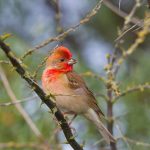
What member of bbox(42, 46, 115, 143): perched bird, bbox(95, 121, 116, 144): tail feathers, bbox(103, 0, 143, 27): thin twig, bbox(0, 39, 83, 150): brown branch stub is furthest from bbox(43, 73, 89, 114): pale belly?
bbox(0, 39, 83, 150): brown branch stub

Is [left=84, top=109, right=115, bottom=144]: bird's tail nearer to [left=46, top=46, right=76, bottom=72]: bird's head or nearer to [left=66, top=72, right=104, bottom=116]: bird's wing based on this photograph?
[left=66, top=72, right=104, bottom=116]: bird's wing

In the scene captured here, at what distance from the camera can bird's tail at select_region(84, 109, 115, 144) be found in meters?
5.43

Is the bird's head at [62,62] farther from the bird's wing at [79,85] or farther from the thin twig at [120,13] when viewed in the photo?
the thin twig at [120,13]

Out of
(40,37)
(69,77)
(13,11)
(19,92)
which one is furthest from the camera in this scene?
(13,11)

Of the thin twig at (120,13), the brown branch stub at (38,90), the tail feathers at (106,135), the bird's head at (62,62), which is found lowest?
the brown branch stub at (38,90)

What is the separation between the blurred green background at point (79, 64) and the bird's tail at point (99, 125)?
1.15 ft

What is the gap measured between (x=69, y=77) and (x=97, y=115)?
0.42 metres

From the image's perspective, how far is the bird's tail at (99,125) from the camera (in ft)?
17.8

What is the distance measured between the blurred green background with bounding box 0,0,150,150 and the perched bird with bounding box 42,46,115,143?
333mm

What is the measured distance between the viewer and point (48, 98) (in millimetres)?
3795

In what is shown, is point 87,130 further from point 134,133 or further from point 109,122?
point 109,122

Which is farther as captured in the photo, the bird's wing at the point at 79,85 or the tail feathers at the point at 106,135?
the bird's wing at the point at 79,85

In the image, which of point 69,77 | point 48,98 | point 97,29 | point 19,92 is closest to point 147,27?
point 48,98

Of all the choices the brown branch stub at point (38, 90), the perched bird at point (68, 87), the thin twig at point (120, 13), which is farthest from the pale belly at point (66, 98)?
the brown branch stub at point (38, 90)
